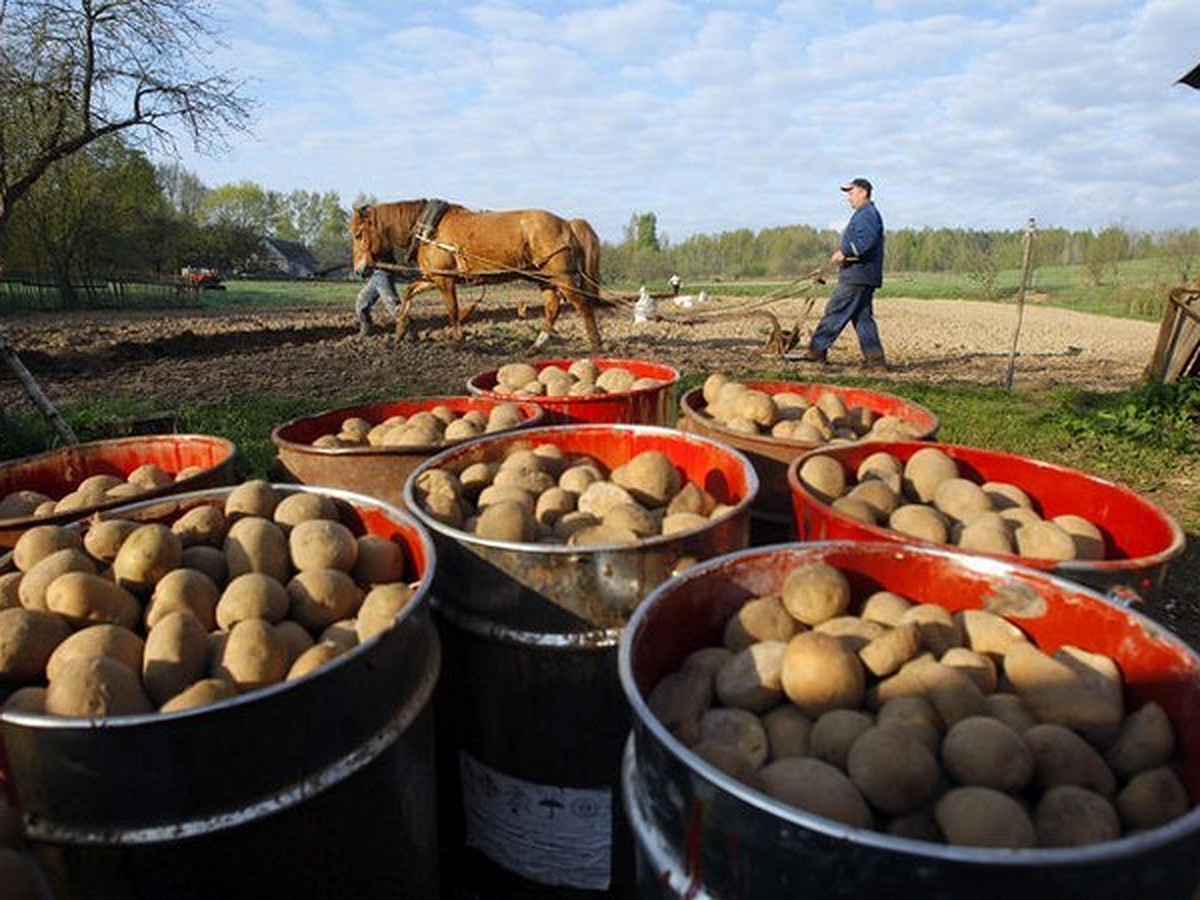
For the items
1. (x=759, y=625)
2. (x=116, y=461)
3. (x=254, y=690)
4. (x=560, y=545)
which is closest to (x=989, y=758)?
(x=759, y=625)

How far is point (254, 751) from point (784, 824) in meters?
1.06

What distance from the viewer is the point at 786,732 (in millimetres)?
1627

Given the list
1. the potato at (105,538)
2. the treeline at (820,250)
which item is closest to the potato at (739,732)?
the potato at (105,538)

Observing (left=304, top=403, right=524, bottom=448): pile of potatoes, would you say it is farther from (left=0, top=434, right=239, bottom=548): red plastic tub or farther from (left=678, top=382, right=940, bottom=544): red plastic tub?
(left=678, top=382, right=940, bottom=544): red plastic tub

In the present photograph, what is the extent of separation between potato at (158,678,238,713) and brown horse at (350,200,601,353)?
1117cm

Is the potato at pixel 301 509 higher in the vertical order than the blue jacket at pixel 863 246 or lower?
lower

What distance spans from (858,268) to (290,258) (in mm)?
66249

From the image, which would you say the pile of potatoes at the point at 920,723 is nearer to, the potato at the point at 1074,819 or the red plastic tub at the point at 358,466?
the potato at the point at 1074,819

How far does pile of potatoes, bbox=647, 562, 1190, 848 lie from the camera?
1384mm

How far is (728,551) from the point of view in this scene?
7.71 feet

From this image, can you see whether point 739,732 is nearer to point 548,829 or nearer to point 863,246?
point 548,829

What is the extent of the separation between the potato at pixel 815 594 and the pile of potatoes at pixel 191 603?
101 cm

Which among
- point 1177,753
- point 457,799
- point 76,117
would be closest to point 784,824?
point 1177,753

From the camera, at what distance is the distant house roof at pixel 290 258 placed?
64.7 m
